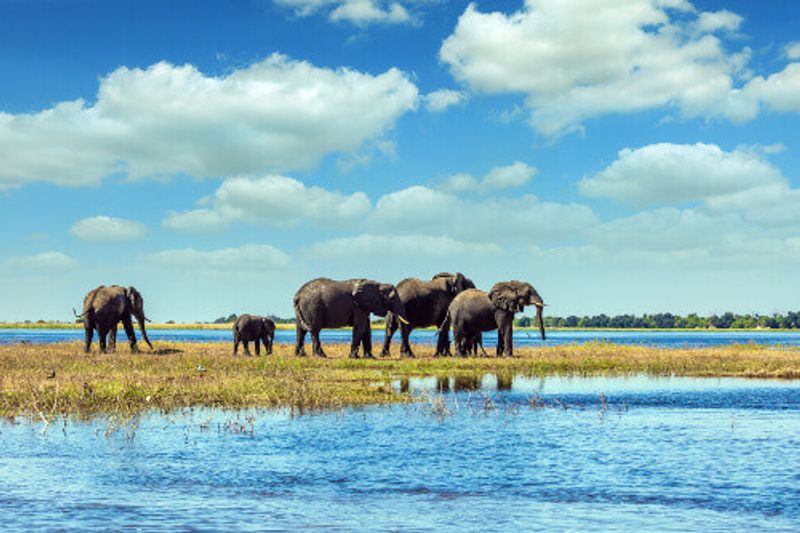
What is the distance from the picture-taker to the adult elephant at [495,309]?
40656mm

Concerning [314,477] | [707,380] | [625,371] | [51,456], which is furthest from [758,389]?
[51,456]

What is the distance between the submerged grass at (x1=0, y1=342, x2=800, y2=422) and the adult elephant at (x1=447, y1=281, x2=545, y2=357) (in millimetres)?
1552

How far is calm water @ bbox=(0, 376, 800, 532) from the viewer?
1271 cm

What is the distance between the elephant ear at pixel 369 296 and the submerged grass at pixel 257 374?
7.26 ft

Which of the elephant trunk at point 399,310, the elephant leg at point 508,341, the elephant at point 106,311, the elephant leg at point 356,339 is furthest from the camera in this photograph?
the elephant at point 106,311

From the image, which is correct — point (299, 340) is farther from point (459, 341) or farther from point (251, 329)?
point (459, 341)

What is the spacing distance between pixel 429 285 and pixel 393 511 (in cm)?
3204

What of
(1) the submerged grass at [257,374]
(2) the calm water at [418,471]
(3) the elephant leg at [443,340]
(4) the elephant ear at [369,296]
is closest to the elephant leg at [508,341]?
(1) the submerged grass at [257,374]

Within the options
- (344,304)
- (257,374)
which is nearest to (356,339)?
(344,304)

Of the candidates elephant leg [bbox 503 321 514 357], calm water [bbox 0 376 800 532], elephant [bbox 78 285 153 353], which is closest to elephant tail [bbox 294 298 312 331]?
elephant [bbox 78 285 153 353]

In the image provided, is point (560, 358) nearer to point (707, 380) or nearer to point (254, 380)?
point (707, 380)

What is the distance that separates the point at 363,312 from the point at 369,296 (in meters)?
0.71

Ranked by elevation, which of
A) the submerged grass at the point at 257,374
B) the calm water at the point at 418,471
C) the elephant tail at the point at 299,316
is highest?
the elephant tail at the point at 299,316

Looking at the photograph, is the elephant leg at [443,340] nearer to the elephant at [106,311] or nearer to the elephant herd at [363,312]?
the elephant herd at [363,312]
